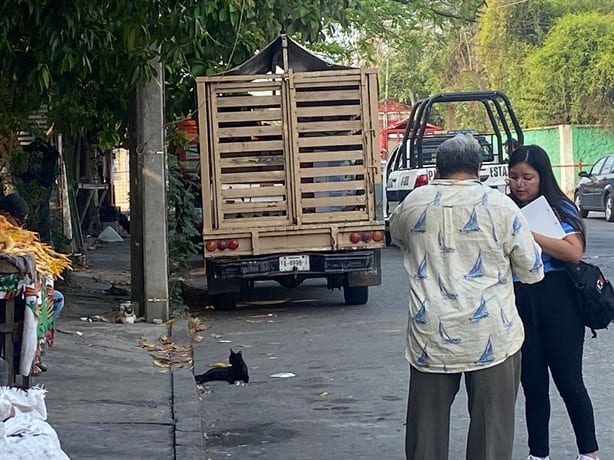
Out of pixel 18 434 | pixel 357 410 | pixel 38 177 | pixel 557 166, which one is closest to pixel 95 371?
pixel 357 410

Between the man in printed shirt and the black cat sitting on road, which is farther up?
the man in printed shirt

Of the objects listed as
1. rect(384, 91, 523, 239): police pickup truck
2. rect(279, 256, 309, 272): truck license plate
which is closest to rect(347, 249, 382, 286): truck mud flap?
rect(279, 256, 309, 272): truck license plate

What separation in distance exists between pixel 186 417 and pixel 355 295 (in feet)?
20.3

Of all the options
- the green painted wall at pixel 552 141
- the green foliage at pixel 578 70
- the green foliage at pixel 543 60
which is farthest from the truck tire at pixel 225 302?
the green foliage at pixel 543 60

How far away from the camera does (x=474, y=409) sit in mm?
5270

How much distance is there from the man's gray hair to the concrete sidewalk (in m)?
2.68

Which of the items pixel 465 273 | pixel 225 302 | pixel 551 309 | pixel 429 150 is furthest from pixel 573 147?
pixel 465 273

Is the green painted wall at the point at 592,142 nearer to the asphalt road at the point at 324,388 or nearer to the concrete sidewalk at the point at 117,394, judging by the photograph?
the asphalt road at the point at 324,388

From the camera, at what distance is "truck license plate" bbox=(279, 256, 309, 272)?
13.2 meters

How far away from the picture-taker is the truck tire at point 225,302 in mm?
13984

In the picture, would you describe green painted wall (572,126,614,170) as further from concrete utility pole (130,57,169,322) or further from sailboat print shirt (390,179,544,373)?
sailboat print shirt (390,179,544,373)

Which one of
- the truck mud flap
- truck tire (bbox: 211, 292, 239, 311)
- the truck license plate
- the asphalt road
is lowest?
the asphalt road

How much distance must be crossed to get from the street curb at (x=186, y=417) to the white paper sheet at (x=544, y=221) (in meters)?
2.48

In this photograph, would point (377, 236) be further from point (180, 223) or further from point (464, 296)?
point (464, 296)
